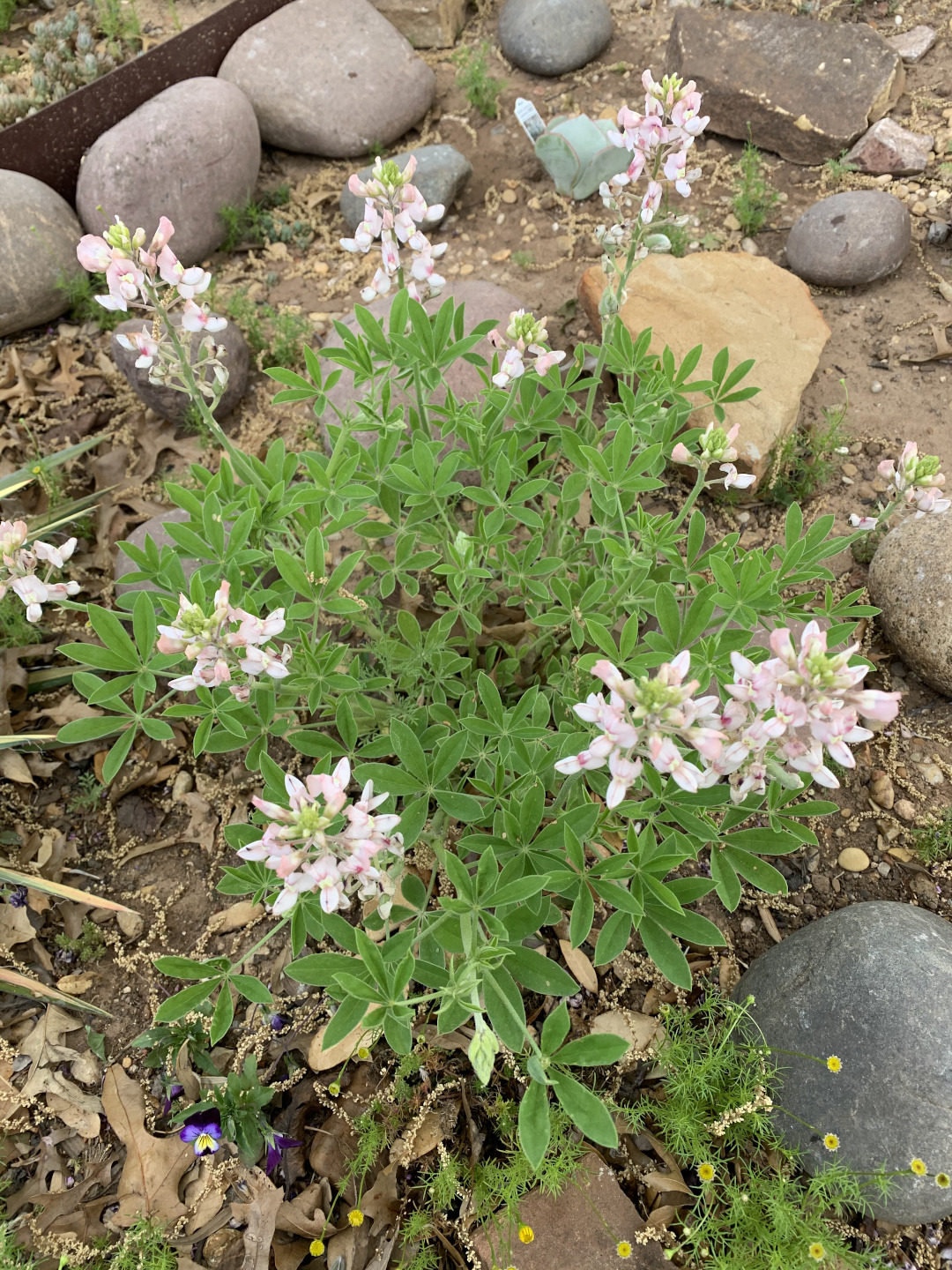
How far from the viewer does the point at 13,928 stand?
279 cm

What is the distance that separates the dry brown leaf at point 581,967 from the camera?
2.65m

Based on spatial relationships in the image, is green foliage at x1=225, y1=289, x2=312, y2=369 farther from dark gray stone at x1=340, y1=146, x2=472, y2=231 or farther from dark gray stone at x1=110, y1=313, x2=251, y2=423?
dark gray stone at x1=340, y1=146, x2=472, y2=231

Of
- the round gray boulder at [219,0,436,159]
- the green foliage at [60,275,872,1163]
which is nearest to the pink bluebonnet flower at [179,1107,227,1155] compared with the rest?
the green foliage at [60,275,872,1163]

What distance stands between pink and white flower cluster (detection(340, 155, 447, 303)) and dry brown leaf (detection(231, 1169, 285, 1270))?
252 centimetres

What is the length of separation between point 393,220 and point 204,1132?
2.60 meters

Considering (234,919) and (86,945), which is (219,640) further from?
(86,945)

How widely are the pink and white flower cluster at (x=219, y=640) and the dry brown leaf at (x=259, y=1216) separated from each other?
1.49 meters

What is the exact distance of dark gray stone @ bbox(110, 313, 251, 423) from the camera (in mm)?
3867

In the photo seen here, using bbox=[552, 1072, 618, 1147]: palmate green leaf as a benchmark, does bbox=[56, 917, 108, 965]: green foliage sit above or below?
below

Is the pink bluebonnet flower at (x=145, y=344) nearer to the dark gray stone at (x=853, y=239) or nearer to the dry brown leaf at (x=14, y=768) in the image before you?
the dry brown leaf at (x=14, y=768)

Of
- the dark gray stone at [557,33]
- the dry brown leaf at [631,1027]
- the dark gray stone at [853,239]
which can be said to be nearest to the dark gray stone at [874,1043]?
the dry brown leaf at [631,1027]

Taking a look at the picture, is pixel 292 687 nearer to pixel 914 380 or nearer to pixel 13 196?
pixel 914 380

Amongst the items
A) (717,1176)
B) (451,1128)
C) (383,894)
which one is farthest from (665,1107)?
(383,894)

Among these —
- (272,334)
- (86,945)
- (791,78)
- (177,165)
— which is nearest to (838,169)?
(791,78)
